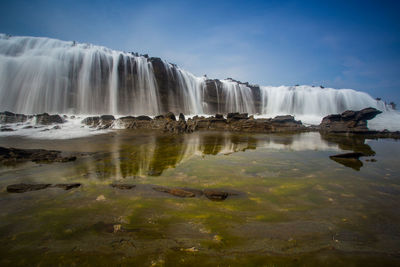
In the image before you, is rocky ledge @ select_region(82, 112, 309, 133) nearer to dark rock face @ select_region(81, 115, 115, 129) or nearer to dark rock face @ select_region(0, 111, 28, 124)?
dark rock face @ select_region(81, 115, 115, 129)

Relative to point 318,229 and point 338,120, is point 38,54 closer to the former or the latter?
point 318,229

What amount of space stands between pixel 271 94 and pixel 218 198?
44236 millimetres

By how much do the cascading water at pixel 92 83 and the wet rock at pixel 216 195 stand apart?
895 inches

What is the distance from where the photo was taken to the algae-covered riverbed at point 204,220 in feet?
5.36

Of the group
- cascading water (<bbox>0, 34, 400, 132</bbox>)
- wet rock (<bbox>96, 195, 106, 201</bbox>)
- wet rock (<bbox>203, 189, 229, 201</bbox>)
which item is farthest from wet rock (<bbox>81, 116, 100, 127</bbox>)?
wet rock (<bbox>203, 189, 229, 201</bbox>)

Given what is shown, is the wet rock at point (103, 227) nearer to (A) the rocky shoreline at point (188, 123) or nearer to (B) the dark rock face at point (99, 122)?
(A) the rocky shoreline at point (188, 123)

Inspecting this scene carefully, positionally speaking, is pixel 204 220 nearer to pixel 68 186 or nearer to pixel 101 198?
pixel 101 198

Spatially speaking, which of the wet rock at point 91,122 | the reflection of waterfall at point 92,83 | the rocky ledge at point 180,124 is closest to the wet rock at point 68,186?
the rocky ledge at point 180,124

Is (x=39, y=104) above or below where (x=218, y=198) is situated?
above

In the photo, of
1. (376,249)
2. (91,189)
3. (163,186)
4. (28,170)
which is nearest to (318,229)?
(376,249)

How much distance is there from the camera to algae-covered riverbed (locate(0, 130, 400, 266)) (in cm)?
163

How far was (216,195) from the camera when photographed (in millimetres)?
2945

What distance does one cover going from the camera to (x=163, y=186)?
11.0ft

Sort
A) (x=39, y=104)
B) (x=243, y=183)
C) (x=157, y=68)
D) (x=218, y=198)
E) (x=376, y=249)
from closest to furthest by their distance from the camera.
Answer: (x=376, y=249) < (x=218, y=198) < (x=243, y=183) < (x=39, y=104) < (x=157, y=68)
